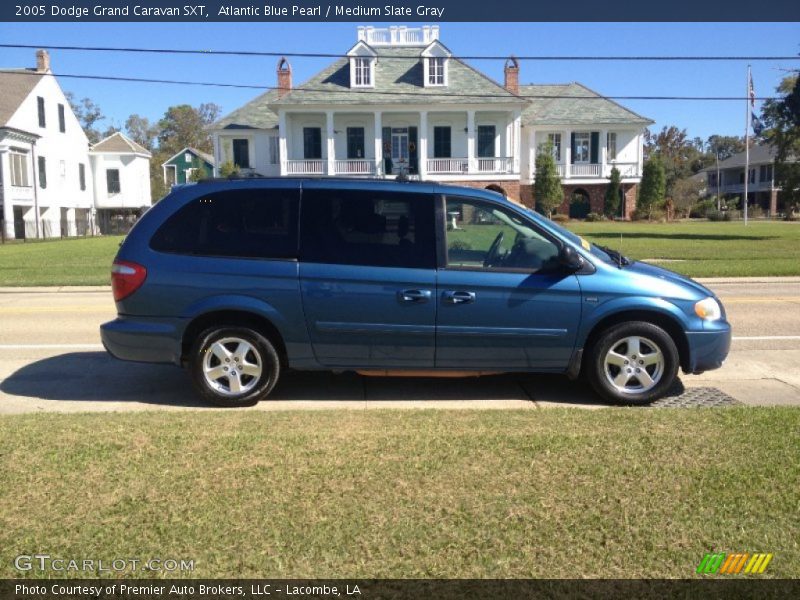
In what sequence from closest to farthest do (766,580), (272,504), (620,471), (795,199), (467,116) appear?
(766,580)
(272,504)
(620,471)
(795,199)
(467,116)

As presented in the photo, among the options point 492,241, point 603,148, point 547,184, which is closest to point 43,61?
point 547,184

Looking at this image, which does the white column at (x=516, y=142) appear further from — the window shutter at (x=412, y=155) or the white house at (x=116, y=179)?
the white house at (x=116, y=179)

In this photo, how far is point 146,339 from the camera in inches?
242

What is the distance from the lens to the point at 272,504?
146 inches

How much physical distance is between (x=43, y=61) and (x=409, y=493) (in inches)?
1975

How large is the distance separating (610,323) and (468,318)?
4.01 ft

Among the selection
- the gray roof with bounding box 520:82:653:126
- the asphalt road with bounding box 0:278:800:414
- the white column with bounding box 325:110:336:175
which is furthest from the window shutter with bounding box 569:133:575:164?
the asphalt road with bounding box 0:278:800:414

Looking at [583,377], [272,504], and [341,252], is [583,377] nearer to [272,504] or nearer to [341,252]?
[341,252]

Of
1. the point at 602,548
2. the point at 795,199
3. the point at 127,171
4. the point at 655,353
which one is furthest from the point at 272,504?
the point at 127,171

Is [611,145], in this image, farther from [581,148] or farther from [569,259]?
[569,259]

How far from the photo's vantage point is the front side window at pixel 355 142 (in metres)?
42.1

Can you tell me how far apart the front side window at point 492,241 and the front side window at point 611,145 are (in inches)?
1737

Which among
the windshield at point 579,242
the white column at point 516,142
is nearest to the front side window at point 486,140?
the white column at point 516,142

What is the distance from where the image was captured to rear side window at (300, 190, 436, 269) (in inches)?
238
